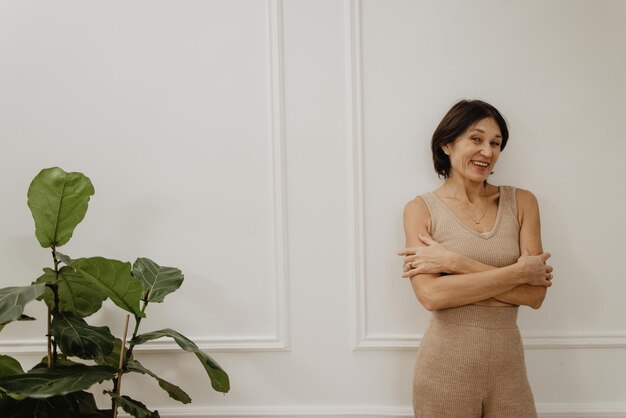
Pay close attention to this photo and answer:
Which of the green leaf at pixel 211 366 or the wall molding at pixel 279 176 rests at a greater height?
the wall molding at pixel 279 176

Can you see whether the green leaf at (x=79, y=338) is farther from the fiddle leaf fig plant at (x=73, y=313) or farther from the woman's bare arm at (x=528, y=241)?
the woman's bare arm at (x=528, y=241)

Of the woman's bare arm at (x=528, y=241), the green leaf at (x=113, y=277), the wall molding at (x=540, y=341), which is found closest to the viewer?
the green leaf at (x=113, y=277)

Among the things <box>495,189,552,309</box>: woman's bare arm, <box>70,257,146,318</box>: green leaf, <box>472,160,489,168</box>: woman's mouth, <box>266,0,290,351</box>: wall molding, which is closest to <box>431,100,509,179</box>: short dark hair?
<box>472,160,489,168</box>: woman's mouth

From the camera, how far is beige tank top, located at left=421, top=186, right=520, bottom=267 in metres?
1.75

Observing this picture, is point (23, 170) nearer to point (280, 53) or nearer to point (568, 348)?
point (280, 53)

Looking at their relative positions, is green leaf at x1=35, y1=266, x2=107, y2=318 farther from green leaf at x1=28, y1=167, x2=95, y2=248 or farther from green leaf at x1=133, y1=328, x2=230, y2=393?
green leaf at x1=133, y1=328, x2=230, y2=393

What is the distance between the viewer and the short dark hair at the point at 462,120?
1850 mm

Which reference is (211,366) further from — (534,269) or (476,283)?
(534,269)

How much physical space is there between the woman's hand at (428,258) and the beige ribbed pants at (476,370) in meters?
0.16

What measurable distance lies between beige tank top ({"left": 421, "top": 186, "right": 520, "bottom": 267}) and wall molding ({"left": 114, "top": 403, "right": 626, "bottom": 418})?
72 cm

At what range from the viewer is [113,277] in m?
1.50

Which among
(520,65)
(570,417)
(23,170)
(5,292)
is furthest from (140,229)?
(570,417)

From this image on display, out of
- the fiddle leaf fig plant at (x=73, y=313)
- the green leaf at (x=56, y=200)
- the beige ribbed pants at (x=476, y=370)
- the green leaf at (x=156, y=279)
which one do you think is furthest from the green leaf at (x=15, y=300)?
the beige ribbed pants at (x=476, y=370)

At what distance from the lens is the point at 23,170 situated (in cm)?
215
